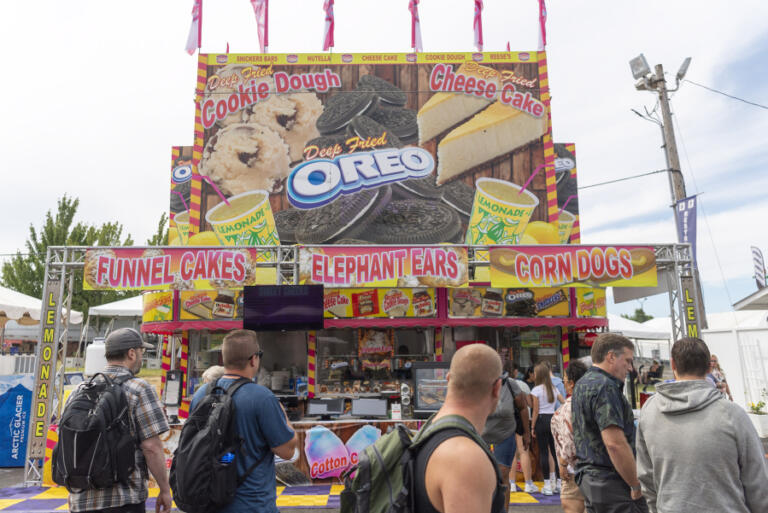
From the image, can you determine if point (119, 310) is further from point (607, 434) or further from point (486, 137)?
point (607, 434)

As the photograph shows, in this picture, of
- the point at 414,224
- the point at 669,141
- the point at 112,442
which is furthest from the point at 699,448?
the point at 669,141

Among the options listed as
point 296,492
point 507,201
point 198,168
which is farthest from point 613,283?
point 198,168

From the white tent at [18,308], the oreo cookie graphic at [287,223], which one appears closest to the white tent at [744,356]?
the oreo cookie graphic at [287,223]

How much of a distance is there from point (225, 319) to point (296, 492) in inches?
203

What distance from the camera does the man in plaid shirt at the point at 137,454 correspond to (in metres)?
3.23

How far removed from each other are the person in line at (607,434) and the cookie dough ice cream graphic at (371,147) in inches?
332

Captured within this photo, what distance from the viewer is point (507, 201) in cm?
1213

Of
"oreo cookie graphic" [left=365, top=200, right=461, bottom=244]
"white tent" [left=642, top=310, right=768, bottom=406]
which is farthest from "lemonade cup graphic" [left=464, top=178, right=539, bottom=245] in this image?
"white tent" [left=642, top=310, right=768, bottom=406]

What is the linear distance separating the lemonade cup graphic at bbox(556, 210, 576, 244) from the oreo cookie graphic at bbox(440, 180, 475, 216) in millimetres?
2530

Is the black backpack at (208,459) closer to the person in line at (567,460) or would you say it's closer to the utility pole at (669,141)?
the person in line at (567,460)

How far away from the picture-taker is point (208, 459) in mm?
2758

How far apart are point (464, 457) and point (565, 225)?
1227cm

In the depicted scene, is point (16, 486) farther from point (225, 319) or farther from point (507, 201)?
point (507, 201)

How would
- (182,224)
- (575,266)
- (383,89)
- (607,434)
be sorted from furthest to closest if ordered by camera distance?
(182,224) → (383,89) → (575,266) → (607,434)
